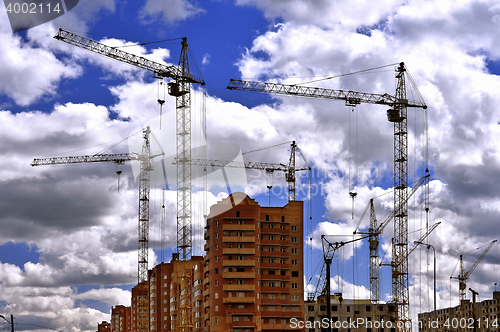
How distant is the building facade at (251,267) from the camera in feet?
514

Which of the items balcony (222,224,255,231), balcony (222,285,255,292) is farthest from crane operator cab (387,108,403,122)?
balcony (222,285,255,292)

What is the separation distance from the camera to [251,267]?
158250 millimetres

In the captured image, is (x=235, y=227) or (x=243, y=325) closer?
(x=243, y=325)

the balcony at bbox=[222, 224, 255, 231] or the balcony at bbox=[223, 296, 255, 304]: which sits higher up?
the balcony at bbox=[222, 224, 255, 231]

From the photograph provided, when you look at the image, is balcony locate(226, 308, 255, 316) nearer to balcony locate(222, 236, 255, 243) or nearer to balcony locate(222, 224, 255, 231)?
balcony locate(222, 236, 255, 243)

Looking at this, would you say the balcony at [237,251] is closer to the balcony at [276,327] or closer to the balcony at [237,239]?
the balcony at [237,239]

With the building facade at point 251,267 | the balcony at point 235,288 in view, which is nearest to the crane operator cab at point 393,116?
the building facade at point 251,267

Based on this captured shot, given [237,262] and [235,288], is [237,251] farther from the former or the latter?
[235,288]

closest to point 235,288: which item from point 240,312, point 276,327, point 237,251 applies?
point 240,312

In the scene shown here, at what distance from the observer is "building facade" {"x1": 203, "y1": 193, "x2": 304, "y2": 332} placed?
157 m

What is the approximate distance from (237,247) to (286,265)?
16.5 metres

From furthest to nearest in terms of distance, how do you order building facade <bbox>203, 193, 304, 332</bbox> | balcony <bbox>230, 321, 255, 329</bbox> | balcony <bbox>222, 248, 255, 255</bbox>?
balcony <bbox>222, 248, 255, 255</bbox> < building facade <bbox>203, 193, 304, 332</bbox> < balcony <bbox>230, 321, 255, 329</bbox>

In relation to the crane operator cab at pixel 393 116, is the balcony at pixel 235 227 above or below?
below

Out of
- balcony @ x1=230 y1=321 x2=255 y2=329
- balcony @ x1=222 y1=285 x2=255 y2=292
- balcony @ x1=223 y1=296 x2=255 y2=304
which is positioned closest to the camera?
balcony @ x1=230 y1=321 x2=255 y2=329
